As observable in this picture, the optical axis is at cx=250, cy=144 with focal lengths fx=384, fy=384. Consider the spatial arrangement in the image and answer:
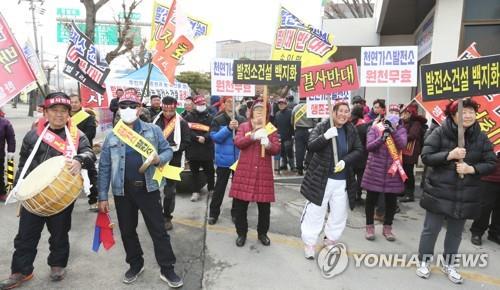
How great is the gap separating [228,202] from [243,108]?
2.90 meters

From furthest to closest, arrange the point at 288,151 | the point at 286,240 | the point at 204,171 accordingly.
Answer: the point at 288,151, the point at 204,171, the point at 286,240

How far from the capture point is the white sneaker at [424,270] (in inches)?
160

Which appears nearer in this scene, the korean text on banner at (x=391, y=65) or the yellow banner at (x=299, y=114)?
the korean text on banner at (x=391, y=65)

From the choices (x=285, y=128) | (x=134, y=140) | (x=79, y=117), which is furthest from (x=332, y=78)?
(x=285, y=128)

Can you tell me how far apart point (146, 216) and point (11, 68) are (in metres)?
1.78

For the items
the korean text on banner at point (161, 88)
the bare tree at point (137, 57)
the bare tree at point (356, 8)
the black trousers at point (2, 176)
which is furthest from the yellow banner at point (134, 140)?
the bare tree at point (137, 57)

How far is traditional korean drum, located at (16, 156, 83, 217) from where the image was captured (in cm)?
329

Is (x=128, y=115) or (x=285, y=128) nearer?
(x=128, y=115)

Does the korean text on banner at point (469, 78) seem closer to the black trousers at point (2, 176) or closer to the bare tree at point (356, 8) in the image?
the black trousers at point (2, 176)

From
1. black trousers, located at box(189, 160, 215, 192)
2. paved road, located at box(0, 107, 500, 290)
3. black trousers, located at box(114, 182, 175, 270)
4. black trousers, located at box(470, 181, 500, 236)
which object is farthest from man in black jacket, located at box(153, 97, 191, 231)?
black trousers, located at box(470, 181, 500, 236)

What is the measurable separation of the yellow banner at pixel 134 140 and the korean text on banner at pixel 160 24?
3.07m

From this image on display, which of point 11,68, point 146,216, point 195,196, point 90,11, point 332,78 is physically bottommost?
point 195,196

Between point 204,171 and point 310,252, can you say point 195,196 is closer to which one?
point 204,171

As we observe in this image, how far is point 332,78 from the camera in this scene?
4668 mm
